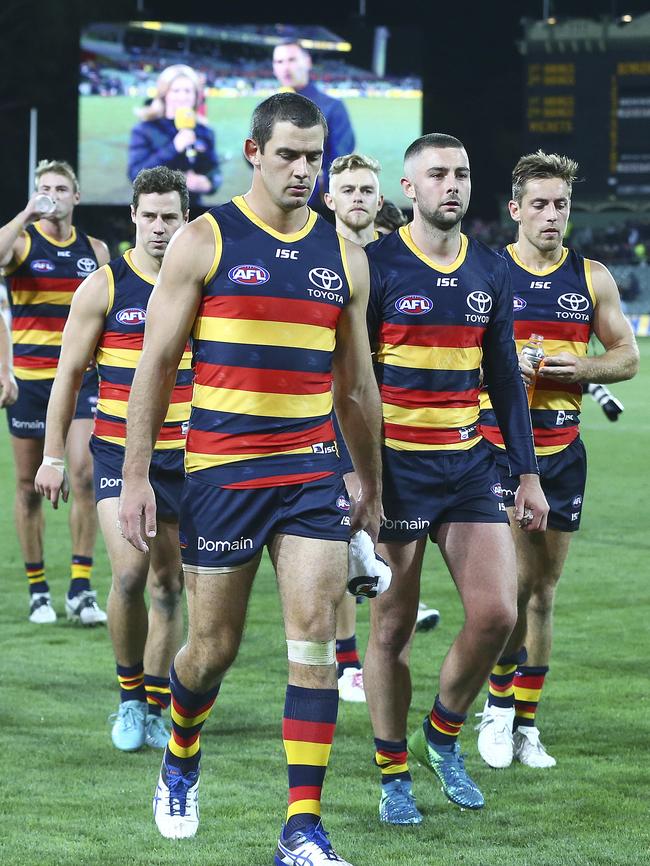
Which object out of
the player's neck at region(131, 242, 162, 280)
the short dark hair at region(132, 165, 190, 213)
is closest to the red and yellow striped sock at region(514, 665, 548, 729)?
the player's neck at region(131, 242, 162, 280)

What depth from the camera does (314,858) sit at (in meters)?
4.29

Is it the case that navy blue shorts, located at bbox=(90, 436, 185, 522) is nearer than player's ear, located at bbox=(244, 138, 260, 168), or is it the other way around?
player's ear, located at bbox=(244, 138, 260, 168)

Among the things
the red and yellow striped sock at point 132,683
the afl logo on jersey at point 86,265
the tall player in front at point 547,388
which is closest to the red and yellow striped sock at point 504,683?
the tall player in front at point 547,388

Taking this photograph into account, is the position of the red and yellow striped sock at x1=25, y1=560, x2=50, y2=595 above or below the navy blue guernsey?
below

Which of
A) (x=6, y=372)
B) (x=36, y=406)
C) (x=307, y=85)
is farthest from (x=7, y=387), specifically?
(x=307, y=85)

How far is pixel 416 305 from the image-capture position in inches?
205

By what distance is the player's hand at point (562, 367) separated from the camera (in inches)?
231

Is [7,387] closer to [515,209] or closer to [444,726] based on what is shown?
[515,209]

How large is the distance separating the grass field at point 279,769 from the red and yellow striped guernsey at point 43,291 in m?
1.52

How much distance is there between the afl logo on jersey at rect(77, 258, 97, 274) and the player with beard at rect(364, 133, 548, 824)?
12.8 feet

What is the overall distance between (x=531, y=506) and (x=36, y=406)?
14.1 feet

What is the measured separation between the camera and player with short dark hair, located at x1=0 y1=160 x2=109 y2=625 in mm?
8719

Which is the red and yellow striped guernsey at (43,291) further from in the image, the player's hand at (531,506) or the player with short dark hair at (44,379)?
the player's hand at (531,506)

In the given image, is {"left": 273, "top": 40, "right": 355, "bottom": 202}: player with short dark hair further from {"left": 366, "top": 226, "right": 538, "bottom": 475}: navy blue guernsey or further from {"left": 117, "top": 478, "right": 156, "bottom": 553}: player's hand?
{"left": 117, "top": 478, "right": 156, "bottom": 553}: player's hand
